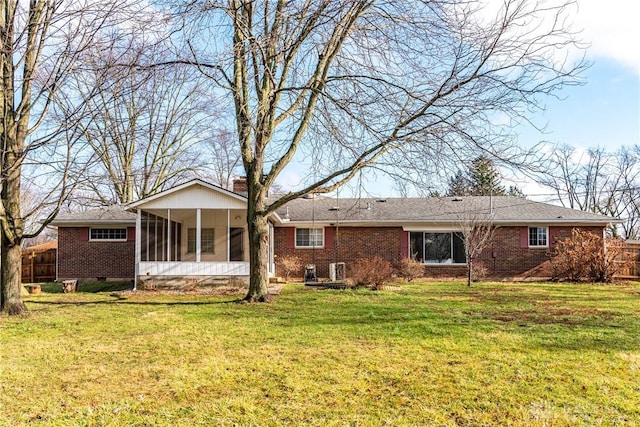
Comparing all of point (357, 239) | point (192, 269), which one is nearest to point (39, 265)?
point (192, 269)

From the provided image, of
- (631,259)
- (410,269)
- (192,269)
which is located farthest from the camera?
(631,259)

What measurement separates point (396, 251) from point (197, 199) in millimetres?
8525

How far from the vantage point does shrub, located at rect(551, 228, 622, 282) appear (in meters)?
18.3

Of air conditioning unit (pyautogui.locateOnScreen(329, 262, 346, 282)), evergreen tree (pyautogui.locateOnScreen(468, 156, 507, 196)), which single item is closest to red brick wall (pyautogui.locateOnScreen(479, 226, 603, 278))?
air conditioning unit (pyautogui.locateOnScreen(329, 262, 346, 282))

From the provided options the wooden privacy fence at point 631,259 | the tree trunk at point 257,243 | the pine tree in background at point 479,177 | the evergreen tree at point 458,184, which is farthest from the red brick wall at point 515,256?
the pine tree in background at point 479,177

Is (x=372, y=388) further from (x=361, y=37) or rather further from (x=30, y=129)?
(x=30, y=129)

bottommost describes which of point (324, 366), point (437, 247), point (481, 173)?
point (324, 366)

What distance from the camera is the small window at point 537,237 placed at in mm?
19875

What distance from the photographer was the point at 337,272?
18797 mm

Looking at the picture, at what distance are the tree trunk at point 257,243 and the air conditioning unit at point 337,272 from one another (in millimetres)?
5916

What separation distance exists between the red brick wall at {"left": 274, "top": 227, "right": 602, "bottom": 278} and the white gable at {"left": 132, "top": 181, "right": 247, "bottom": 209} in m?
4.22

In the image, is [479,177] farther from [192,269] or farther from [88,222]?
[88,222]

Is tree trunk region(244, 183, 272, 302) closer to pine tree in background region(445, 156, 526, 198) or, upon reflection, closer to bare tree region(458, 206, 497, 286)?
pine tree in background region(445, 156, 526, 198)

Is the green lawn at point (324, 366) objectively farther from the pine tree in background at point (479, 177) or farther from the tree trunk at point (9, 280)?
the pine tree in background at point (479, 177)
